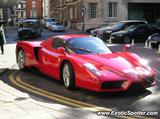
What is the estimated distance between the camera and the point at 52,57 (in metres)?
10.7

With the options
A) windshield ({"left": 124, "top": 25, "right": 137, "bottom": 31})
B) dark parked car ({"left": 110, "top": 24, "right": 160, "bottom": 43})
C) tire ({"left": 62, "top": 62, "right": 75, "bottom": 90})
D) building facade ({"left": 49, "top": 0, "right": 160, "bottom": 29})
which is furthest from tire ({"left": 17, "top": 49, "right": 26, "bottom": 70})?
building facade ({"left": 49, "top": 0, "right": 160, "bottom": 29})

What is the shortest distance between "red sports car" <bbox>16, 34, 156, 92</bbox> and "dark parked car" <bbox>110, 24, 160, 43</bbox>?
17291 millimetres

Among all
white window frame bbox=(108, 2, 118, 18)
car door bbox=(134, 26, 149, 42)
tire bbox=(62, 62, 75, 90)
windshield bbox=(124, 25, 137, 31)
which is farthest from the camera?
white window frame bbox=(108, 2, 118, 18)

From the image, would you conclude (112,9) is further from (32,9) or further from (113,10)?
(32,9)

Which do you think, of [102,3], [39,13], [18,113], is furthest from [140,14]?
[39,13]

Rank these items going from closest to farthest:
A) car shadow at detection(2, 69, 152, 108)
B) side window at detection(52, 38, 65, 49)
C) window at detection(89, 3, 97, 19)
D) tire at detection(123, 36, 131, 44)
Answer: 1. car shadow at detection(2, 69, 152, 108)
2. side window at detection(52, 38, 65, 49)
3. tire at detection(123, 36, 131, 44)
4. window at detection(89, 3, 97, 19)

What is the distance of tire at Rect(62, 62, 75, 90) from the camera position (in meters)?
9.60

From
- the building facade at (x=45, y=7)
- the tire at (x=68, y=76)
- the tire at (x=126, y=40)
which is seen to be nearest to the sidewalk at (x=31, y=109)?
the tire at (x=68, y=76)

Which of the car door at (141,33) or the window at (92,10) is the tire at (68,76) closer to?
the car door at (141,33)

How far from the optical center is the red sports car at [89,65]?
29.1ft

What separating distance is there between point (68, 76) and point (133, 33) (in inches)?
785

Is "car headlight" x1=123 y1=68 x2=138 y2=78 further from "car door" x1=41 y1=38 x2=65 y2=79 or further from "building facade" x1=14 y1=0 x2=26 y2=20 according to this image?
"building facade" x1=14 y1=0 x2=26 y2=20

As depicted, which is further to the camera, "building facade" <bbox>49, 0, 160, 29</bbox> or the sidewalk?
"building facade" <bbox>49, 0, 160, 29</bbox>

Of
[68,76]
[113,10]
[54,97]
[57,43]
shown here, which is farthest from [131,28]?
[113,10]
